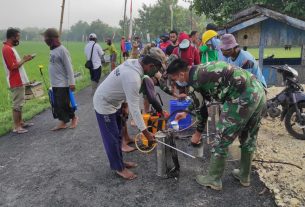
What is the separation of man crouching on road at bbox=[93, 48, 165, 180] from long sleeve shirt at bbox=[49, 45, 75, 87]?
2286 millimetres

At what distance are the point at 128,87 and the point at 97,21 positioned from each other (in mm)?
115409

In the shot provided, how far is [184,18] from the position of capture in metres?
75.2

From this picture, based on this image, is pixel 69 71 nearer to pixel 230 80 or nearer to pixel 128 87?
pixel 128 87

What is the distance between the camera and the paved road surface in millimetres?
4188

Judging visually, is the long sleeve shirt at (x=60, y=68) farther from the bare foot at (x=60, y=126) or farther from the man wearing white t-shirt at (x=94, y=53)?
the man wearing white t-shirt at (x=94, y=53)

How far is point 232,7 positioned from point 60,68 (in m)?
12.2

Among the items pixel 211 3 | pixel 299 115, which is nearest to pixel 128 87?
pixel 299 115

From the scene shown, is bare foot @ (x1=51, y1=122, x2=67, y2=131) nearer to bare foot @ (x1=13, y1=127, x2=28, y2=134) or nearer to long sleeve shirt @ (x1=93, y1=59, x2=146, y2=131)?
bare foot @ (x1=13, y1=127, x2=28, y2=134)

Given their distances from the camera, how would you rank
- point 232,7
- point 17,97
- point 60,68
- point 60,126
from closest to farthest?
point 60,68 → point 17,97 → point 60,126 → point 232,7

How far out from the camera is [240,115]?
13.1 ft

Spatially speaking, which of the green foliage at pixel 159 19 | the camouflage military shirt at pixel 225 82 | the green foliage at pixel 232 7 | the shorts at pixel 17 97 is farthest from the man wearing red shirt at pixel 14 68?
the green foliage at pixel 159 19

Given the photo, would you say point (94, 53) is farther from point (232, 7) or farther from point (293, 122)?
point (232, 7)

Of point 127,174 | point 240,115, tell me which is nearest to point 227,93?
point 240,115

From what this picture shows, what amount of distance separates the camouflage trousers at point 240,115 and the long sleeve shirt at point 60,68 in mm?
3804
